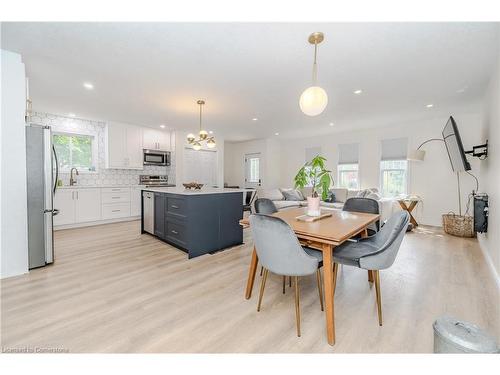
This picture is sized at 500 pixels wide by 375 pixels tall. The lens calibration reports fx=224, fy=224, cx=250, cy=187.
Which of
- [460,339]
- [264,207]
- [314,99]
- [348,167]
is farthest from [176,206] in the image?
[348,167]

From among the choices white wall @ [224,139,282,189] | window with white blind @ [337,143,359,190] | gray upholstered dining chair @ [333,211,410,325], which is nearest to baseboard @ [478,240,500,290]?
gray upholstered dining chair @ [333,211,410,325]

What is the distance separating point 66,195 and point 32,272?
103 inches

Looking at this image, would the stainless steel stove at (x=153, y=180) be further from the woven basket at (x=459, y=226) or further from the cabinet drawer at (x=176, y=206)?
the woven basket at (x=459, y=226)

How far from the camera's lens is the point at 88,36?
2109 mm

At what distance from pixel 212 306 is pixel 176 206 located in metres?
1.77

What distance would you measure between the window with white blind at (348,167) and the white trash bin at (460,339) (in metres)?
5.52

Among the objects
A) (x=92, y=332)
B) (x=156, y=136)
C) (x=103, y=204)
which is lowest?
(x=92, y=332)

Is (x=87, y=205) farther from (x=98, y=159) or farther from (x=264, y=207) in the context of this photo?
(x=264, y=207)

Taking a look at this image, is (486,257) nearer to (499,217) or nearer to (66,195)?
(499,217)

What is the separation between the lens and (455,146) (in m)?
3.65

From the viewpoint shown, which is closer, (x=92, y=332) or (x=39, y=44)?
(x=92, y=332)

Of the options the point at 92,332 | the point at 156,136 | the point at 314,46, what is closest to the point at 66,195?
the point at 156,136

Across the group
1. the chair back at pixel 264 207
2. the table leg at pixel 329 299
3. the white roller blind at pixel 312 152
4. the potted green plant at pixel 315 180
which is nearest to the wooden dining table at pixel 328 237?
the table leg at pixel 329 299

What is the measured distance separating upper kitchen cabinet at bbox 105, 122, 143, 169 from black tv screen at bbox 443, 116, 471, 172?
641 centimetres
